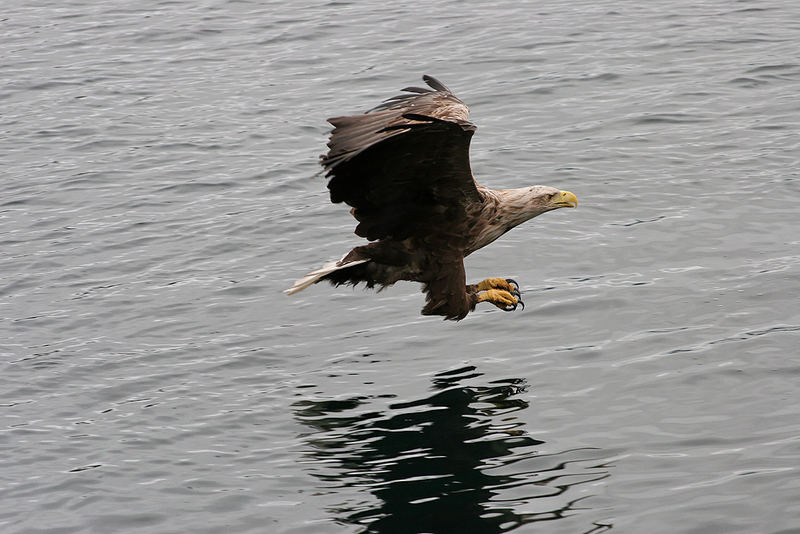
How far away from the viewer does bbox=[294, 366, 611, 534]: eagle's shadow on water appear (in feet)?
15.9

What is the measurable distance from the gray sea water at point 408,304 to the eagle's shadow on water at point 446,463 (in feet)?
0.06

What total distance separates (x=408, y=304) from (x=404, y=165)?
1.96 m

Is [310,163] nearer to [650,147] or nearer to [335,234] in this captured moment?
[335,234]

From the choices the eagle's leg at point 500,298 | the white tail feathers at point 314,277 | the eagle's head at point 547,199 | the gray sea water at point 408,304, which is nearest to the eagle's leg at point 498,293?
the eagle's leg at point 500,298

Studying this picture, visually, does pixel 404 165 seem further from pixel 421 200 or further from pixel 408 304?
pixel 408 304

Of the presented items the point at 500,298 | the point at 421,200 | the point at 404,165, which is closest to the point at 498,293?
the point at 500,298

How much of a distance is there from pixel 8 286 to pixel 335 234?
254cm

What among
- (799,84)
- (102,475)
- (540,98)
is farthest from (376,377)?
(799,84)

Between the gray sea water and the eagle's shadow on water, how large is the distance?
0.02m

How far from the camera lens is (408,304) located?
7.49m

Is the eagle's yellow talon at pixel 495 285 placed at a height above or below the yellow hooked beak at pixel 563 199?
below

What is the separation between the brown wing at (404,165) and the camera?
530 centimetres

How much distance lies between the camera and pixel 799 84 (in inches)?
430

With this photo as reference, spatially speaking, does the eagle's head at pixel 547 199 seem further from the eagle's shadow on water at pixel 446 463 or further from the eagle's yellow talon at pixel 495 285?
the eagle's shadow on water at pixel 446 463
